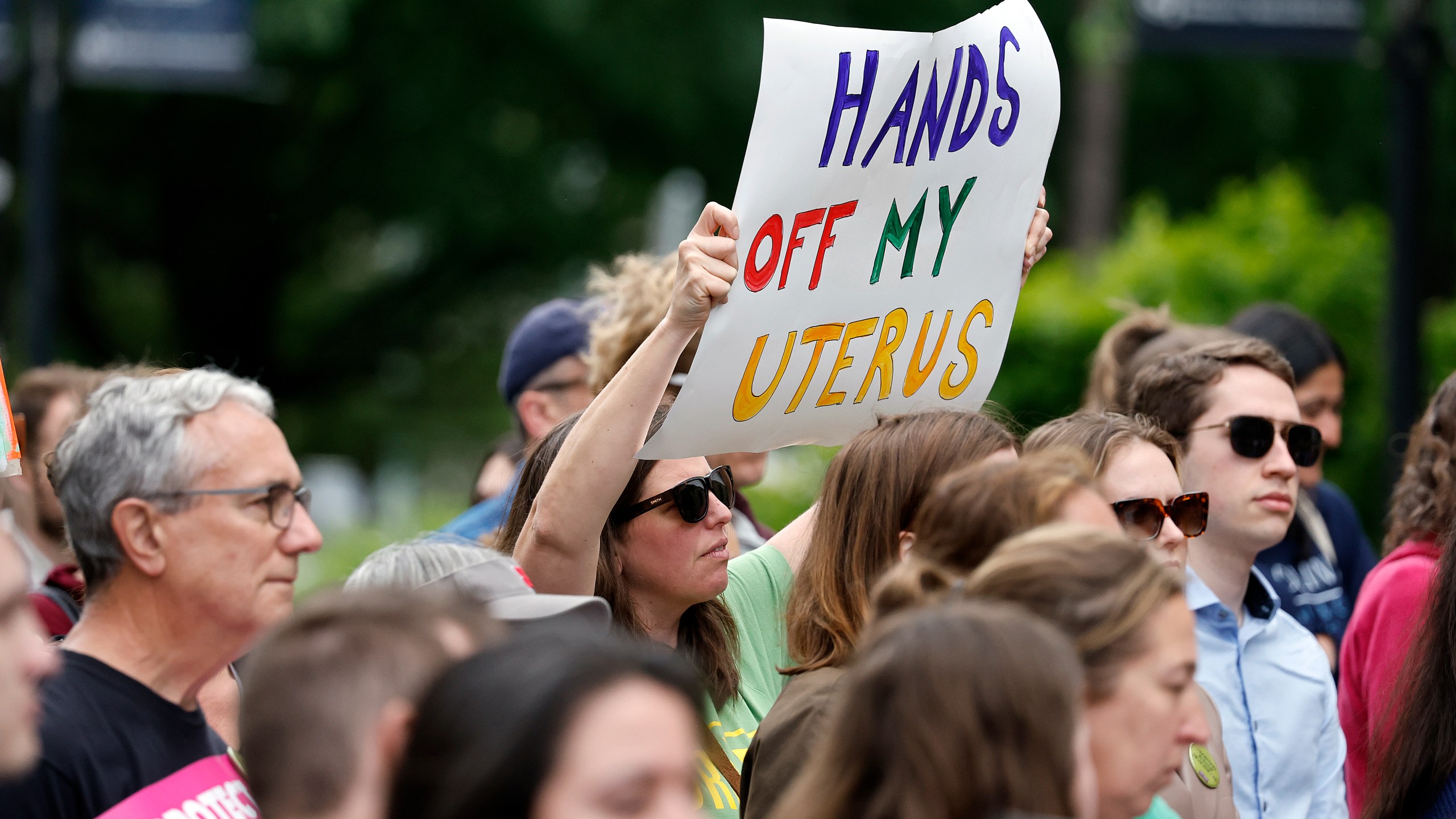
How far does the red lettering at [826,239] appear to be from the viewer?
3.42 meters

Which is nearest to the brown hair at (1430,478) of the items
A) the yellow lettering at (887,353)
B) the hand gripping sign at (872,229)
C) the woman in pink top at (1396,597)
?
the woman in pink top at (1396,597)

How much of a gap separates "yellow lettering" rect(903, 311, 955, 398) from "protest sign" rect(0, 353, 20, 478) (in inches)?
71.1

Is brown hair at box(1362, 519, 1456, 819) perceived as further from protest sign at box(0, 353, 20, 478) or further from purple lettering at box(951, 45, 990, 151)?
protest sign at box(0, 353, 20, 478)

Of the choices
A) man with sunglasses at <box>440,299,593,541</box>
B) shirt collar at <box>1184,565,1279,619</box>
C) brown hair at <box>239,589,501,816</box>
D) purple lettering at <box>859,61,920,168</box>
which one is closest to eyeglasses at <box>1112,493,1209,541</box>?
shirt collar at <box>1184,565,1279,619</box>

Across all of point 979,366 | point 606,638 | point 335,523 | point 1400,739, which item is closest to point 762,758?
point 606,638

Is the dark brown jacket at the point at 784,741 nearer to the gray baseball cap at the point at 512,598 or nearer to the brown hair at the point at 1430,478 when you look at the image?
the gray baseball cap at the point at 512,598

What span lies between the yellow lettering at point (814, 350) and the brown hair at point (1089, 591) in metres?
1.12

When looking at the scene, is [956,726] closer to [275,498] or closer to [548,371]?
[275,498]

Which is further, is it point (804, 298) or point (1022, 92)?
point (1022, 92)

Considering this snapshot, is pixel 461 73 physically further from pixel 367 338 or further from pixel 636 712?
pixel 636 712

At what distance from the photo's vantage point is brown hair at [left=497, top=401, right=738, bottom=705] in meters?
3.42

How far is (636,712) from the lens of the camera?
6.29 ft

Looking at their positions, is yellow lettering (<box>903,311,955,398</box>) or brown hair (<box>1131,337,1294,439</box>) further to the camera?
brown hair (<box>1131,337,1294,439</box>)

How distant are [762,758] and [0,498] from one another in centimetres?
158
